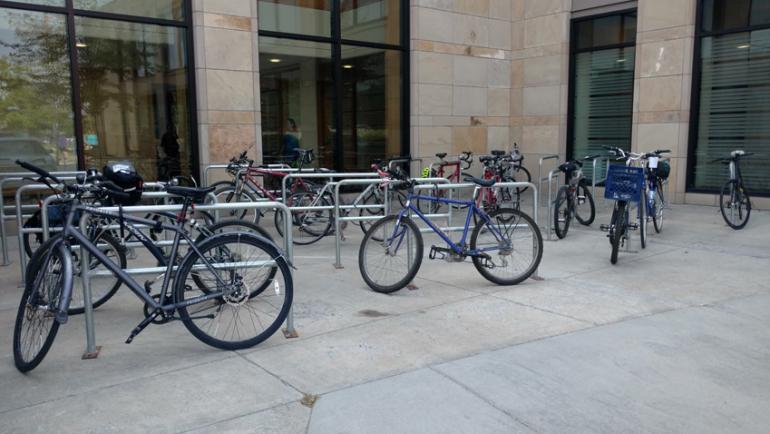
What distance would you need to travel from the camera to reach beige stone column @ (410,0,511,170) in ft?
41.5

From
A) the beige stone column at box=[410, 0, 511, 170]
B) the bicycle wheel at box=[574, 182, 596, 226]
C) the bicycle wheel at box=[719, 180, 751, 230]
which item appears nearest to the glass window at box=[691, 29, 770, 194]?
the bicycle wheel at box=[719, 180, 751, 230]

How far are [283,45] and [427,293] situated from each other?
7013 mm

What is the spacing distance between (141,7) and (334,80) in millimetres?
3622

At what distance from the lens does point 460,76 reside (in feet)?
43.3

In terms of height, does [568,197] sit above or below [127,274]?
above

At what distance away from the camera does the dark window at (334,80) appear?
11219mm

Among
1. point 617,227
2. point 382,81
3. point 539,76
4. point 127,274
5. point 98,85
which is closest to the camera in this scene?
point 127,274

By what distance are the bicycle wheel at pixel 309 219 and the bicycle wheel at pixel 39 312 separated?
168 inches

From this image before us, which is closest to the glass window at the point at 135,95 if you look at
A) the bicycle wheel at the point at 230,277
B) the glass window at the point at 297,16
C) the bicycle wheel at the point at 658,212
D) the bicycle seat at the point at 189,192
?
the glass window at the point at 297,16

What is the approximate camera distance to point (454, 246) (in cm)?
594

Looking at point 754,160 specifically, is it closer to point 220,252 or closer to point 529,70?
point 529,70

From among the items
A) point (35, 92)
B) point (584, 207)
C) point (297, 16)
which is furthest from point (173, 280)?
point (297, 16)

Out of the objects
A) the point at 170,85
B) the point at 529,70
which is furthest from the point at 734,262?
the point at 170,85

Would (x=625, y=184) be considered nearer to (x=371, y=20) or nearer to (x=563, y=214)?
(x=563, y=214)
